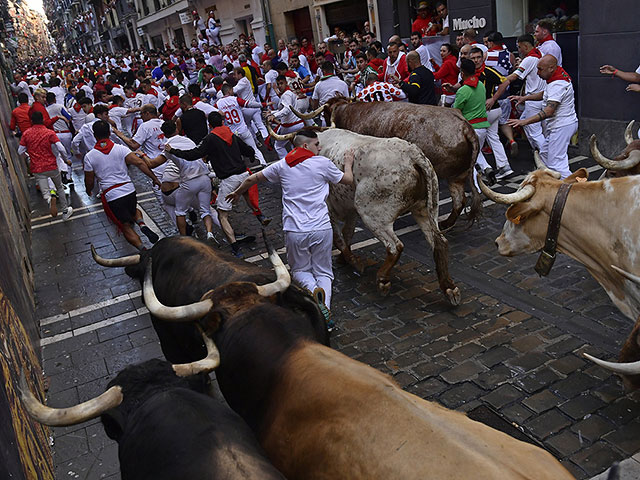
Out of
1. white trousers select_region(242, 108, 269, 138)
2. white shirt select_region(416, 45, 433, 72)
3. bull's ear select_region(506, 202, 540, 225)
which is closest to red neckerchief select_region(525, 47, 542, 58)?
white shirt select_region(416, 45, 433, 72)

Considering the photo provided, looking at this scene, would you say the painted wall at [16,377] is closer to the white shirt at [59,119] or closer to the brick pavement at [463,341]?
the brick pavement at [463,341]

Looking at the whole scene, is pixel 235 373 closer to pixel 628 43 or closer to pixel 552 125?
pixel 552 125

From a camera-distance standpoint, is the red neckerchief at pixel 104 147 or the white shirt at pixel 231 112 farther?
the white shirt at pixel 231 112

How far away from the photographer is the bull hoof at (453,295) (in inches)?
253

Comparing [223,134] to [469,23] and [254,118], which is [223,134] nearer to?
[254,118]

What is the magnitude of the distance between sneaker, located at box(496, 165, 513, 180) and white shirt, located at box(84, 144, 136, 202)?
243 inches

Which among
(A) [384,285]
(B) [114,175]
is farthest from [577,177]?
(B) [114,175]

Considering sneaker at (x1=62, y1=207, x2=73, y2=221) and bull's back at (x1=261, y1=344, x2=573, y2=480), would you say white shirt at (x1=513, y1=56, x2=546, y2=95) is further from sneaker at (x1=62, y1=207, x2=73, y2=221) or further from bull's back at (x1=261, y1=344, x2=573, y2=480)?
sneaker at (x1=62, y1=207, x2=73, y2=221)

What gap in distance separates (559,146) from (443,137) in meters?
2.16

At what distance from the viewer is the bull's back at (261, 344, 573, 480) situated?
7.91 ft

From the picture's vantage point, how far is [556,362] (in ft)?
17.3

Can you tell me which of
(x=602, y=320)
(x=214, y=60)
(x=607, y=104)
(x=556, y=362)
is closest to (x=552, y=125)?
(x=607, y=104)

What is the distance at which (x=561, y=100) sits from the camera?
8.85 meters

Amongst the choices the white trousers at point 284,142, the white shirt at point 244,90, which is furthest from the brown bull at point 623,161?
the white shirt at point 244,90
